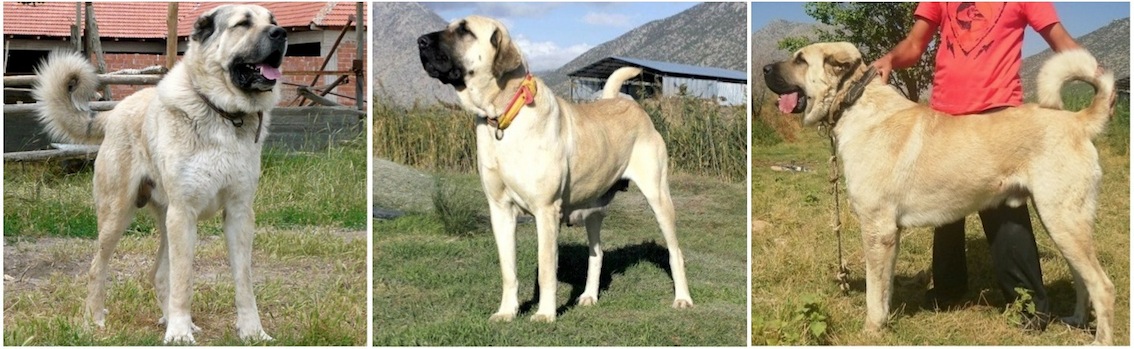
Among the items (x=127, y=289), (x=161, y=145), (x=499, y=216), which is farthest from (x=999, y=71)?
(x=127, y=289)

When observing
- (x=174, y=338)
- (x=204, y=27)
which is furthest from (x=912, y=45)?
(x=174, y=338)

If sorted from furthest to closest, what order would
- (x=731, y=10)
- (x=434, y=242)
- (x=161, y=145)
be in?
(x=731, y=10) < (x=434, y=242) < (x=161, y=145)

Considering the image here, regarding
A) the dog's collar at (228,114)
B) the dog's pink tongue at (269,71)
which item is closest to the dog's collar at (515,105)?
the dog's pink tongue at (269,71)

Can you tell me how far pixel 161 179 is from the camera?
169 inches

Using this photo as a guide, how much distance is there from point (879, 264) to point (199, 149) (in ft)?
9.96

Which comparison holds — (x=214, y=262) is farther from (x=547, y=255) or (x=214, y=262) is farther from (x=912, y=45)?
(x=912, y=45)

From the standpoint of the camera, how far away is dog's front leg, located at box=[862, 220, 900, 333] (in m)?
4.32

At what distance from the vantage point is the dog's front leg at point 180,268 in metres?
4.18

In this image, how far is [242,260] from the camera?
4.39 meters

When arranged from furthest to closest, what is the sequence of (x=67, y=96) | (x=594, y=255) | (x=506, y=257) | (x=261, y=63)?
(x=594, y=255), (x=67, y=96), (x=506, y=257), (x=261, y=63)

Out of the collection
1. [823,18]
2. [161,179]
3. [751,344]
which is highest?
[823,18]

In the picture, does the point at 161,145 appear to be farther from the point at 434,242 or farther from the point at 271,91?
the point at 434,242

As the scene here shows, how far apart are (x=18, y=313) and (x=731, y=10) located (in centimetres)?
523

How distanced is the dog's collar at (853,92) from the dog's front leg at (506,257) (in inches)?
61.6
